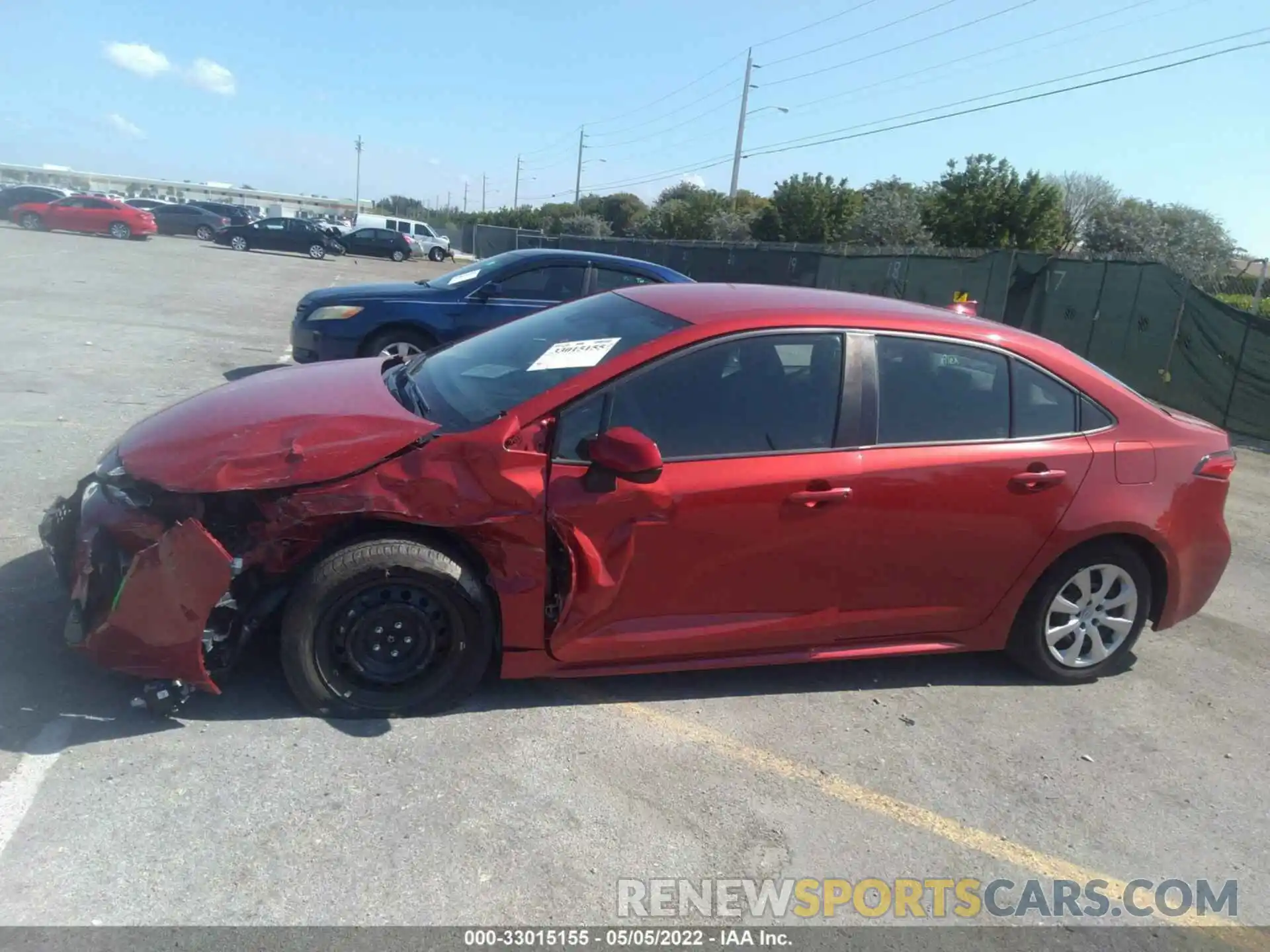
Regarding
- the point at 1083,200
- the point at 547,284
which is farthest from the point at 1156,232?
the point at 547,284

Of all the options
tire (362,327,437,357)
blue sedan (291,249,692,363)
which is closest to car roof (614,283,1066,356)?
blue sedan (291,249,692,363)

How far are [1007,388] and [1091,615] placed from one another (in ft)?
3.77

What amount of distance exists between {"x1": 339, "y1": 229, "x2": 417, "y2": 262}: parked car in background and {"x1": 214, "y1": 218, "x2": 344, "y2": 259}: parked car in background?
2351 mm

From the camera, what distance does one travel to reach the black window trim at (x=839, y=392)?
3.61m

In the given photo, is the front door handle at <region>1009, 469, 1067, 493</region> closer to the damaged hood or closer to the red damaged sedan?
the red damaged sedan

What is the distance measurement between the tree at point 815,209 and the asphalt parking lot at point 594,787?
114 feet

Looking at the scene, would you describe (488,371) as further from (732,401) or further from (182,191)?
(182,191)

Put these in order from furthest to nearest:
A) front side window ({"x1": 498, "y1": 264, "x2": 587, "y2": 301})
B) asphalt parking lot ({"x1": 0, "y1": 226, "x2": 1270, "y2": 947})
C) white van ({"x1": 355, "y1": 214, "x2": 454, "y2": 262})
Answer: white van ({"x1": 355, "y1": 214, "x2": 454, "y2": 262}), front side window ({"x1": 498, "y1": 264, "x2": 587, "y2": 301}), asphalt parking lot ({"x1": 0, "y1": 226, "x2": 1270, "y2": 947})

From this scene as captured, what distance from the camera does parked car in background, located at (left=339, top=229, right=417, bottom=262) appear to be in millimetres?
39938

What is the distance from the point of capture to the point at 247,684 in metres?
3.68

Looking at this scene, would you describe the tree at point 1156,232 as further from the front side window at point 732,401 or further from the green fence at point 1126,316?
the front side window at point 732,401

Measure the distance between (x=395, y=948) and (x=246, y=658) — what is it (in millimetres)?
1693

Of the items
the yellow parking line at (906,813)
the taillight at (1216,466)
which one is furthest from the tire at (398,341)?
the taillight at (1216,466)

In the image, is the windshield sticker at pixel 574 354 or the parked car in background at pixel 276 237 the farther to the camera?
the parked car in background at pixel 276 237
